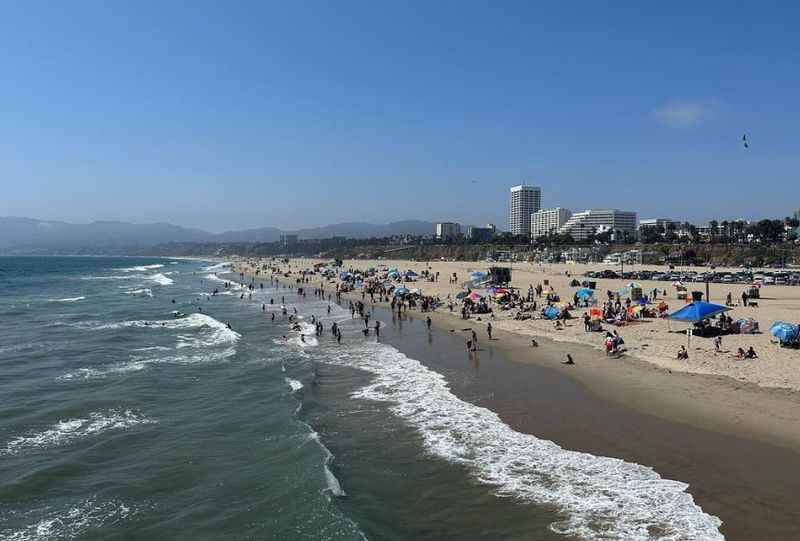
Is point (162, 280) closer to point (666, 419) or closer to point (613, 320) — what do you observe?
point (613, 320)

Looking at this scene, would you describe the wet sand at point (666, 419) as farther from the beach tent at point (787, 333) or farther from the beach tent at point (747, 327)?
the beach tent at point (747, 327)

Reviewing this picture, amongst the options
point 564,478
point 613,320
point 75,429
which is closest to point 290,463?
point 564,478

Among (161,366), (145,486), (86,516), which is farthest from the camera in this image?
(161,366)

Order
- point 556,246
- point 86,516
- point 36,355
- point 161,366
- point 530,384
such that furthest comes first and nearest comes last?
point 556,246 < point 36,355 < point 161,366 < point 530,384 < point 86,516

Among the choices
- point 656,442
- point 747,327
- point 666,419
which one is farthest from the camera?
point 747,327

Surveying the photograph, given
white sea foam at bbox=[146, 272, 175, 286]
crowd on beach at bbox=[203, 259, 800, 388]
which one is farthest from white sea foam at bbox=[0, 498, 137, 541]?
white sea foam at bbox=[146, 272, 175, 286]

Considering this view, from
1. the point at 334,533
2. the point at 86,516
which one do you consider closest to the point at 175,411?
the point at 86,516

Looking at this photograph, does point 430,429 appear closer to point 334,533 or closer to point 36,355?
point 334,533
